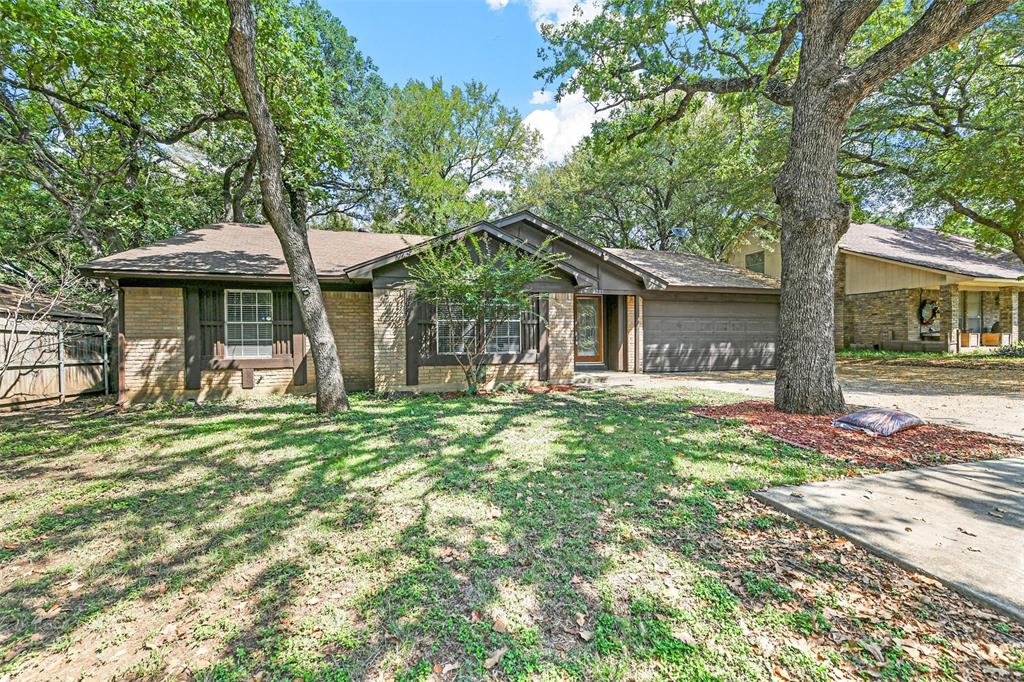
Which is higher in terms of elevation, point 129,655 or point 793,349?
point 793,349

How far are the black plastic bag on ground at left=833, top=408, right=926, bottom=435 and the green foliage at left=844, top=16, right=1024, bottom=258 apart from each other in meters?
9.88

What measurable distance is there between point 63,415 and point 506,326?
896 cm

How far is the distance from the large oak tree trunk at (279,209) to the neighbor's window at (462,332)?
299 centimetres

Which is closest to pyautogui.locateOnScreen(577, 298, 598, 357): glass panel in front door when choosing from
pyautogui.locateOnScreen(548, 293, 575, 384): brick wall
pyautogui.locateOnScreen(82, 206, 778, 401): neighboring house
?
pyautogui.locateOnScreen(82, 206, 778, 401): neighboring house

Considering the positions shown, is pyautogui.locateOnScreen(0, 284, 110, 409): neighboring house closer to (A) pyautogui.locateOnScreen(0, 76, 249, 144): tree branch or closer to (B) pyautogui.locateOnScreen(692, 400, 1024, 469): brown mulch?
(A) pyautogui.locateOnScreen(0, 76, 249, 144): tree branch

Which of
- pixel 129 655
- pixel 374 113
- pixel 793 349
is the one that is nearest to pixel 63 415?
pixel 129 655

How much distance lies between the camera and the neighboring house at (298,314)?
8.93 metres

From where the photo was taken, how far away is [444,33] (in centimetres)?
1434

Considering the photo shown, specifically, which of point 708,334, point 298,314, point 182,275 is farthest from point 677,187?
point 182,275

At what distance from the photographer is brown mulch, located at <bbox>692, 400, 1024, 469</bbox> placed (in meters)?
4.69

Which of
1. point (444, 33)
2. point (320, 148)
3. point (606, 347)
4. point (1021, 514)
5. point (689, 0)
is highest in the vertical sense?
point (444, 33)

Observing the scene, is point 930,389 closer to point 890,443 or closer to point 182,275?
point 890,443

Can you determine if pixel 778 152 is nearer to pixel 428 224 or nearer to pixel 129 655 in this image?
pixel 428 224

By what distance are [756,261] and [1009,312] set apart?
10.2 m
